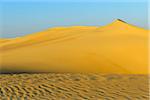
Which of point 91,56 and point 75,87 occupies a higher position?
point 91,56

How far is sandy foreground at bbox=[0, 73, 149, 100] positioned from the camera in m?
11.2

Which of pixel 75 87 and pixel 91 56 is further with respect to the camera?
pixel 91 56

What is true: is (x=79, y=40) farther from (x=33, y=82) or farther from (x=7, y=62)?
(x=33, y=82)

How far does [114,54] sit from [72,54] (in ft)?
6.62

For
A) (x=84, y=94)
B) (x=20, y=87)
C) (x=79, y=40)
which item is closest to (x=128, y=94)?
(x=84, y=94)

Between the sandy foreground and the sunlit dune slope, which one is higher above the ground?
the sunlit dune slope

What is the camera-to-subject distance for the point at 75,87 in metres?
12.3

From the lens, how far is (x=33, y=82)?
44.4ft

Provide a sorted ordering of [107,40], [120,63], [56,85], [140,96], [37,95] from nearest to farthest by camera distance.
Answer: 1. [140,96]
2. [37,95]
3. [56,85]
4. [120,63]
5. [107,40]

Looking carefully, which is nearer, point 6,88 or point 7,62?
point 6,88

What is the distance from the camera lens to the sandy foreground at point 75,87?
36.8 feet

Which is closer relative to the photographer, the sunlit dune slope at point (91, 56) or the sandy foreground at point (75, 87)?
the sandy foreground at point (75, 87)

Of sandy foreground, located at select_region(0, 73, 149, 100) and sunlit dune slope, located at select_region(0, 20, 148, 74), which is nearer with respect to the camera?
sandy foreground, located at select_region(0, 73, 149, 100)

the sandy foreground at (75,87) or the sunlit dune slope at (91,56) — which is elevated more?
the sunlit dune slope at (91,56)
